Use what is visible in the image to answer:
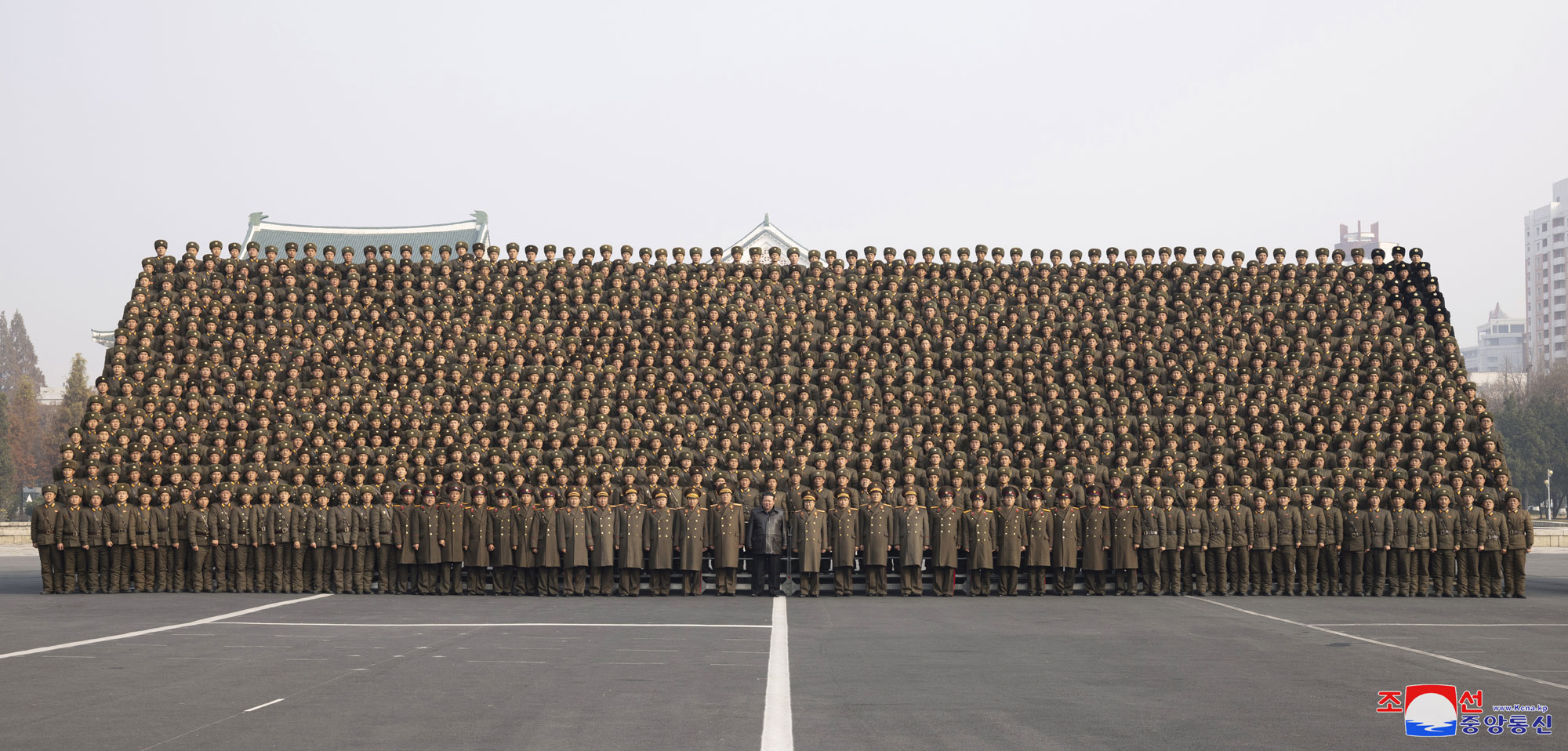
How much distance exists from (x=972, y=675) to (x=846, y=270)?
12.8 meters

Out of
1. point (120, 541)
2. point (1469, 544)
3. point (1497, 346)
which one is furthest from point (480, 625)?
point (1497, 346)

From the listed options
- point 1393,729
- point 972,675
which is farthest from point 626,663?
point 1393,729

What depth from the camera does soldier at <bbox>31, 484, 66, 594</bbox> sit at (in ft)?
56.6

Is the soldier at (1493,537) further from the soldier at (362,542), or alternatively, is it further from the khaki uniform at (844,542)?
the soldier at (362,542)

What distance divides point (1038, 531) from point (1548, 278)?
126831 millimetres

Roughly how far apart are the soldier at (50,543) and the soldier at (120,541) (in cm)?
58

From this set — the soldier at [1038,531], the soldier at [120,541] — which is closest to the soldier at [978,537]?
the soldier at [1038,531]

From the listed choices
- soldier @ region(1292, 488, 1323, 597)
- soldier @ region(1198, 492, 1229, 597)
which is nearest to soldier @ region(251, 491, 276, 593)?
soldier @ region(1198, 492, 1229, 597)

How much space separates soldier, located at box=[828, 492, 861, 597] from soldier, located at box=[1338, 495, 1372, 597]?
666 cm

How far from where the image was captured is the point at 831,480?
17812 mm

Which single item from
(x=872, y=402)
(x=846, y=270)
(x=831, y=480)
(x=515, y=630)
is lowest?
(x=515, y=630)

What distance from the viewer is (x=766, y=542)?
17.0m

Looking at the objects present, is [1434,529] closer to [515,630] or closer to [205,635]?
[515,630]

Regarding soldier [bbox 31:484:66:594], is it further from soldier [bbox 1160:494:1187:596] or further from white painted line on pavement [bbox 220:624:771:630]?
soldier [bbox 1160:494:1187:596]
